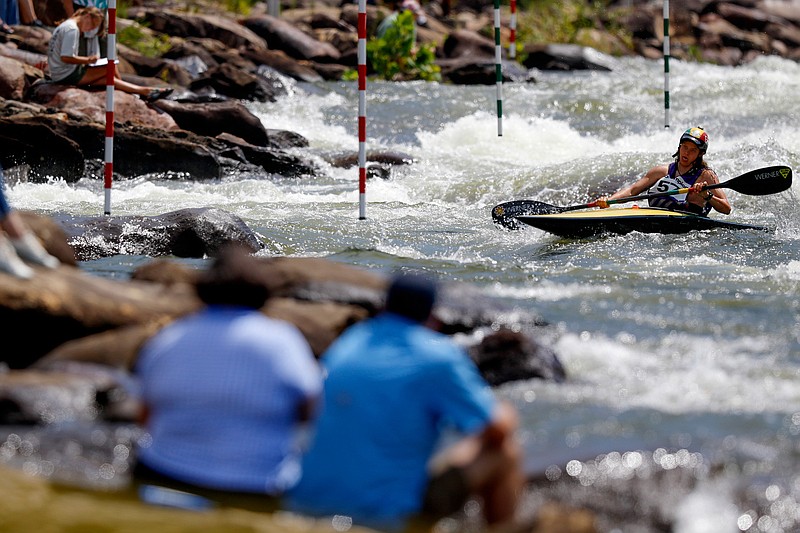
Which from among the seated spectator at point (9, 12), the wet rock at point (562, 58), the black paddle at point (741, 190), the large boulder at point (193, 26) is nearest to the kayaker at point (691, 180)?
the black paddle at point (741, 190)

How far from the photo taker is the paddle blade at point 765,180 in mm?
10062

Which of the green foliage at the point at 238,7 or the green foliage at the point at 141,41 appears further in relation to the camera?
the green foliage at the point at 238,7

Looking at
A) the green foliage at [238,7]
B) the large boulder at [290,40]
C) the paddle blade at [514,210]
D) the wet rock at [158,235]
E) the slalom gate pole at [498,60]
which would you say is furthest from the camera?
the green foliage at [238,7]

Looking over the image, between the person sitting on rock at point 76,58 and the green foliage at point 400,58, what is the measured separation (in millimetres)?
6689

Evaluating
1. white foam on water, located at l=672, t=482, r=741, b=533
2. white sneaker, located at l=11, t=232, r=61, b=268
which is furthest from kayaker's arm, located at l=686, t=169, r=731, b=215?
white foam on water, located at l=672, t=482, r=741, b=533

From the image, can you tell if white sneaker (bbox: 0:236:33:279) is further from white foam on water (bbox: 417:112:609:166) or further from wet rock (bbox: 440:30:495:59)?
wet rock (bbox: 440:30:495:59)

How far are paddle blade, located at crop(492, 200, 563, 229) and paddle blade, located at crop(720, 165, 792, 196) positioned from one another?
1502 millimetres

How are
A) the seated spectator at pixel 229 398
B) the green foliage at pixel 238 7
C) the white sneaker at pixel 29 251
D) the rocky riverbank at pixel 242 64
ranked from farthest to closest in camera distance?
the green foliage at pixel 238 7 < the rocky riverbank at pixel 242 64 < the white sneaker at pixel 29 251 < the seated spectator at pixel 229 398

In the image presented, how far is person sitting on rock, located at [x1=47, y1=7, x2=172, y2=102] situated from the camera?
12.8m

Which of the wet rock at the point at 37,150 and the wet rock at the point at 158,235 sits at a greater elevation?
the wet rock at the point at 37,150

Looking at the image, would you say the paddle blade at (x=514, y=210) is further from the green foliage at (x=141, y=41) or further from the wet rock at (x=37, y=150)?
the green foliage at (x=141, y=41)

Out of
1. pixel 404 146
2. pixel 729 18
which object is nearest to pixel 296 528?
pixel 404 146

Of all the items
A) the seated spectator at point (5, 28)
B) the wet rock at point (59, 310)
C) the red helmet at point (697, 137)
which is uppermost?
the seated spectator at point (5, 28)

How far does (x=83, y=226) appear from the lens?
8.52 m
